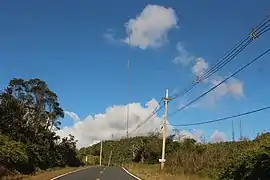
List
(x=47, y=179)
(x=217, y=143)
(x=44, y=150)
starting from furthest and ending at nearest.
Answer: (x=44, y=150) → (x=217, y=143) → (x=47, y=179)

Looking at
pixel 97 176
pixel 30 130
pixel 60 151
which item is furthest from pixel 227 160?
pixel 60 151

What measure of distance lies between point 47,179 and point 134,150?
6948 centimetres

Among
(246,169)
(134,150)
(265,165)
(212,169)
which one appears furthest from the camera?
(134,150)

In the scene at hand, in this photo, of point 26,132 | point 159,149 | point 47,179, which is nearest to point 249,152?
point 47,179

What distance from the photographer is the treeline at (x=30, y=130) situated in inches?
1538

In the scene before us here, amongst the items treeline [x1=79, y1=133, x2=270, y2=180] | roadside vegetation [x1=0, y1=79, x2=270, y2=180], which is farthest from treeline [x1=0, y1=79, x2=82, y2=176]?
treeline [x1=79, y1=133, x2=270, y2=180]

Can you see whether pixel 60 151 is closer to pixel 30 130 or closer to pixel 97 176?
pixel 30 130

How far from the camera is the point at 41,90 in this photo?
211 ft

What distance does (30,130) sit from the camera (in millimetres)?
53594

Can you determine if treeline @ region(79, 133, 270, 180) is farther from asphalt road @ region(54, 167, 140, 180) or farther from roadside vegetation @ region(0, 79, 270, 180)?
asphalt road @ region(54, 167, 140, 180)

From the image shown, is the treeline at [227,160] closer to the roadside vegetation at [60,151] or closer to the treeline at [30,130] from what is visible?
the roadside vegetation at [60,151]

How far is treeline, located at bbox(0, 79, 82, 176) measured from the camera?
1538 inches

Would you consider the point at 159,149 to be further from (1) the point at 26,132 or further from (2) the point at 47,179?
(2) the point at 47,179

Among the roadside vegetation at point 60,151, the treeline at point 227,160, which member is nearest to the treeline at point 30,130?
the roadside vegetation at point 60,151
